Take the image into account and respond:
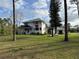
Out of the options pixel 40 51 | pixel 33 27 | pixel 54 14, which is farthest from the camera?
pixel 33 27

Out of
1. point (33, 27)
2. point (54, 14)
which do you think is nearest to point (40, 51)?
point (54, 14)

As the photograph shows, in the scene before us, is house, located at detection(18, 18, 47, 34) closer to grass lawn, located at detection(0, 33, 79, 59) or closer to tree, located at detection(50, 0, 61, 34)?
tree, located at detection(50, 0, 61, 34)

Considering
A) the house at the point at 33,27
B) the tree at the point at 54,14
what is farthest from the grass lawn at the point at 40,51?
the house at the point at 33,27

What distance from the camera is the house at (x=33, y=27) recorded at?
81.8 meters

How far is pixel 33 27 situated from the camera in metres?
82.9

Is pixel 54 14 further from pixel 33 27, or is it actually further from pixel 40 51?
pixel 40 51

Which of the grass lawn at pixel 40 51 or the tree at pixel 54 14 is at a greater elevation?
the tree at pixel 54 14

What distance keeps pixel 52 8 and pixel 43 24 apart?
17009 millimetres

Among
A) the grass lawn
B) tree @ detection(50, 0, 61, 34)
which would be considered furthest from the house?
the grass lawn

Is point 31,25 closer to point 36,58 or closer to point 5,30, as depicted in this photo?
point 5,30

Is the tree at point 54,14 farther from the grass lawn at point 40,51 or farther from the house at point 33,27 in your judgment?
the grass lawn at point 40,51

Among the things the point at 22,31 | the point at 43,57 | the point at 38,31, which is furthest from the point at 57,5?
the point at 43,57

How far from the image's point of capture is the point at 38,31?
80562 mm

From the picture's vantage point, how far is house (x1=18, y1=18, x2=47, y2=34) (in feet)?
268
